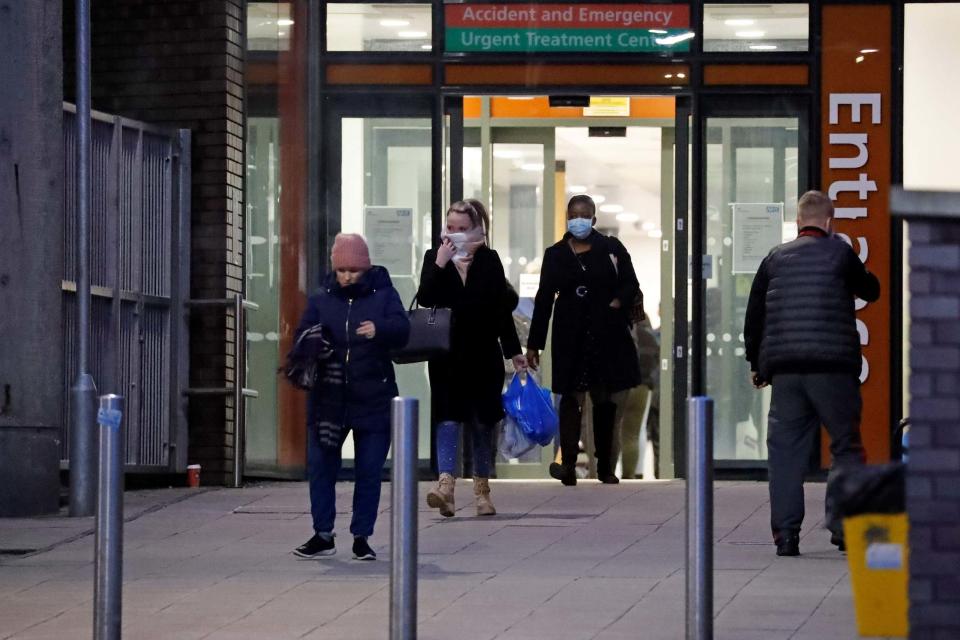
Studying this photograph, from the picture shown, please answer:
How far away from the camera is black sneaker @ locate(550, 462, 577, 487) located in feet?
46.2

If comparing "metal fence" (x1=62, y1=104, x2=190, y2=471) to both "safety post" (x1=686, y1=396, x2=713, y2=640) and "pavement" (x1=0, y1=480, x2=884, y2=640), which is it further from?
"safety post" (x1=686, y1=396, x2=713, y2=640)

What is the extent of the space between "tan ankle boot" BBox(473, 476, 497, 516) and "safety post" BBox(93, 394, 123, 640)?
16.0ft

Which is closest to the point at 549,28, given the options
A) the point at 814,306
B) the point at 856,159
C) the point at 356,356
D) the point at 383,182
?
the point at 383,182

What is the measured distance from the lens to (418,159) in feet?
50.9

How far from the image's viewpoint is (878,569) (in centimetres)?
506

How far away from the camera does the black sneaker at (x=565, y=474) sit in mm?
14086

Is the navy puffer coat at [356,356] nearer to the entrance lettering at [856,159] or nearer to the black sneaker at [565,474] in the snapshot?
the black sneaker at [565,474]

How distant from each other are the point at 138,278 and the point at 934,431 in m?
9.83

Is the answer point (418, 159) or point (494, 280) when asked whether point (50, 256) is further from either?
point (418, 159)

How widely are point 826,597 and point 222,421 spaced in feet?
21.9

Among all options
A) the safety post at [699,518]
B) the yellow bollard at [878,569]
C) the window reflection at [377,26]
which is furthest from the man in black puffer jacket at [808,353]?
the window reflection at [377,26]

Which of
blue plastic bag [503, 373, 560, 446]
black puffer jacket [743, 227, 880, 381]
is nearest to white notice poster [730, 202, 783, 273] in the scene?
blue plastic bag [503, 373, 560, 446]

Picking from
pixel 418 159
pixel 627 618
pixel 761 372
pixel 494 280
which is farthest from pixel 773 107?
pixel 627 618

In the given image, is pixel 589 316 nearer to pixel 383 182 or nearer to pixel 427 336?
pixel 383 182
